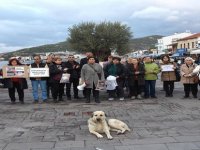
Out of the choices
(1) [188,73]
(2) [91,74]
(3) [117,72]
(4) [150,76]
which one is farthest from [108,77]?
(1) [188,73]

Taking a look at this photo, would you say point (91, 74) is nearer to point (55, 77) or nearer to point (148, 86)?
point (55, 77)

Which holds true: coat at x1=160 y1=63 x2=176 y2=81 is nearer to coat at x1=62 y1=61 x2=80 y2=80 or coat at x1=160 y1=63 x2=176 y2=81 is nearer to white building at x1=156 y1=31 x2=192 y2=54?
coat at x1=62 y1=61 x2=80 y2=80

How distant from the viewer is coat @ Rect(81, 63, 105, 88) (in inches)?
533

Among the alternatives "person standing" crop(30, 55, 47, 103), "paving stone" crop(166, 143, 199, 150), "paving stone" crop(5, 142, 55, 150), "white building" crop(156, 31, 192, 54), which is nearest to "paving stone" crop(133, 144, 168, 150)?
"paving stone" crop(166, 143, 199, 150)

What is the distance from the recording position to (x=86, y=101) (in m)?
13.9

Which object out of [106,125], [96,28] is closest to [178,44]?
[96,28]

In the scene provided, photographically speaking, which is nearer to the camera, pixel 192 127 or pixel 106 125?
pixel 106 125

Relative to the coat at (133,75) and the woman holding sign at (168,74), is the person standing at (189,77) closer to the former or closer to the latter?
the woman holding sign at (168,74)

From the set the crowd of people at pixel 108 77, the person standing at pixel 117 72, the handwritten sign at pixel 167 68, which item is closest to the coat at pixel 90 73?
the crowd of people at pixel 108 77

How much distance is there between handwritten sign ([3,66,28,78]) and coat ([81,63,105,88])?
6.68ft

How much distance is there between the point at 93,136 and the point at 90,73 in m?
5.53

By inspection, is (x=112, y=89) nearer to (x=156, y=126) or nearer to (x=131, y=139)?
(x=156, y=126)

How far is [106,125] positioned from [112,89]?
6.16 m

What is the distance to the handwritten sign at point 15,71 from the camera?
45.4 feet
